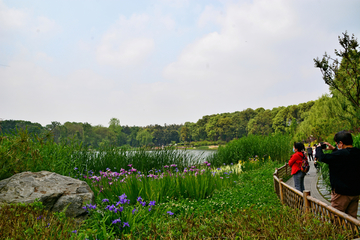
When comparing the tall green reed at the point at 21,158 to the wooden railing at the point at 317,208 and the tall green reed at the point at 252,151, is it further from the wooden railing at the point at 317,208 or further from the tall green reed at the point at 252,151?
the tall green reed at the point at 252,151

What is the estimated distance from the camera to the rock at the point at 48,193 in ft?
14.5

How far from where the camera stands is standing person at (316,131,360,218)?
10.4 ft

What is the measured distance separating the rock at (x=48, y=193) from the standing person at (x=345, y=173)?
4.14 metres

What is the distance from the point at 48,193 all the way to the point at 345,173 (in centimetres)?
500

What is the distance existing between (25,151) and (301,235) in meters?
6.20

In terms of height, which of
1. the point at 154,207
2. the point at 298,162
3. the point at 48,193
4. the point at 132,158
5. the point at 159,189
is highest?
the point at 298,162

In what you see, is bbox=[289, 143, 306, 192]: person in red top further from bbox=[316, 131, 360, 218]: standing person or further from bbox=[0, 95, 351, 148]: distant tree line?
bbox=[0, 95, 351, 148]: distant tree line

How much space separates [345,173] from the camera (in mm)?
3227

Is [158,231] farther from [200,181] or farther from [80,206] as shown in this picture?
[200,181]

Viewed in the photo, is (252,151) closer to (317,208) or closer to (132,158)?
(132,158)

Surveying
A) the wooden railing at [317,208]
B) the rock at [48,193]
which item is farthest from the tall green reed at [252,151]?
the rock at [48,193]

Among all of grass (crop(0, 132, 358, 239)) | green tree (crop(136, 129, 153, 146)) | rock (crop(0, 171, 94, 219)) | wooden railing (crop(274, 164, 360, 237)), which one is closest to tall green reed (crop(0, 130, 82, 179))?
grass (crop(0, 132, 358, 239))

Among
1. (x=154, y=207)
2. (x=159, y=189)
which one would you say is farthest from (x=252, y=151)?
(x=154, y=207)

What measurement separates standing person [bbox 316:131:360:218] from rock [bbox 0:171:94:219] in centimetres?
414
